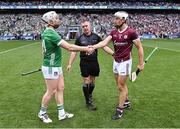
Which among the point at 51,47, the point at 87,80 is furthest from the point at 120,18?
the point at 87,80

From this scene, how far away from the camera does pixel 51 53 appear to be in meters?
8.34

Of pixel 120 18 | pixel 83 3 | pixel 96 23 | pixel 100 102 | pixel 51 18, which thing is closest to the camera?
pixel 51 18

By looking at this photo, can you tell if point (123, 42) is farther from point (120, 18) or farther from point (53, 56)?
point (53, 56)

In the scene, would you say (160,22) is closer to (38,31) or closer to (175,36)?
(175,36)

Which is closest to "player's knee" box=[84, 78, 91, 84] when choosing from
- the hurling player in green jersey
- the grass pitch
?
the grass pitch

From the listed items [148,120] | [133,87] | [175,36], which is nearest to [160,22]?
[175,36]

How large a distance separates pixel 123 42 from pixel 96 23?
60.0m

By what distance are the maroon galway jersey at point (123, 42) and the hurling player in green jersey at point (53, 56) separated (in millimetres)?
734

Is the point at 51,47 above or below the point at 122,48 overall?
above

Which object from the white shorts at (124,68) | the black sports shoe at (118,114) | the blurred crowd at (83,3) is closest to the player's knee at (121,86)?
the white shorts at (124,68)

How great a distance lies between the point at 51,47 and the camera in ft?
27.1

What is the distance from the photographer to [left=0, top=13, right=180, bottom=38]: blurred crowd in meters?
65.1

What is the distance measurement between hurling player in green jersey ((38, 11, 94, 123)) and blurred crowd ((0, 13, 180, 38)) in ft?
175

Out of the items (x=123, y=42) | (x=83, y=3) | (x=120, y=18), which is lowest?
(x=83, y=3)
